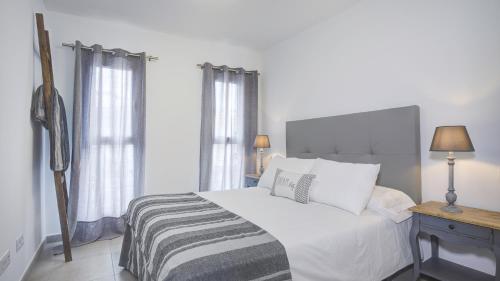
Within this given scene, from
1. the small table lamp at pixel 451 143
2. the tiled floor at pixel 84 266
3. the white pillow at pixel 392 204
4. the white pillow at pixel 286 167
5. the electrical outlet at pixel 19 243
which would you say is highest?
the small table lamp at pixel 451 143

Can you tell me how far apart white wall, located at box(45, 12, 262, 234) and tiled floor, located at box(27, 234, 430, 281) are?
570 millimetres

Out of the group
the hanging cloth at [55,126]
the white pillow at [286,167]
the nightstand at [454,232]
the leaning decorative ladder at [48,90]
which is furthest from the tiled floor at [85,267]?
the white pillow at [286,167]

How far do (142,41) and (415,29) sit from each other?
3058 millimetres

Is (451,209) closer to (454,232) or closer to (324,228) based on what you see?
(454,232)

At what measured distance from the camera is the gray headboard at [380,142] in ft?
6.95

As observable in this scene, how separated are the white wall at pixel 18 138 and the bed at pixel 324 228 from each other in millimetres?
782

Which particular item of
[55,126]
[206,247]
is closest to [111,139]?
[55,126]

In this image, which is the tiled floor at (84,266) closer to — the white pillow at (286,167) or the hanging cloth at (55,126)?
the hanging cloth at (55,126)

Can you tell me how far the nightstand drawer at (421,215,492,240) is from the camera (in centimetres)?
154

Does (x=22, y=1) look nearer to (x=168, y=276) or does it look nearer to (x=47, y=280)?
(x=47, y=280)

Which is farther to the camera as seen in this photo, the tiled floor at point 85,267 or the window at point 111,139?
the window at point 111,139

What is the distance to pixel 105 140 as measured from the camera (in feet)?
10.1

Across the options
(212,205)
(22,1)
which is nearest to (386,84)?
(212,205)

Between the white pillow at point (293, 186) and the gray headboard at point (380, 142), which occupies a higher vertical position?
the gray headboard at point (380, 142)
